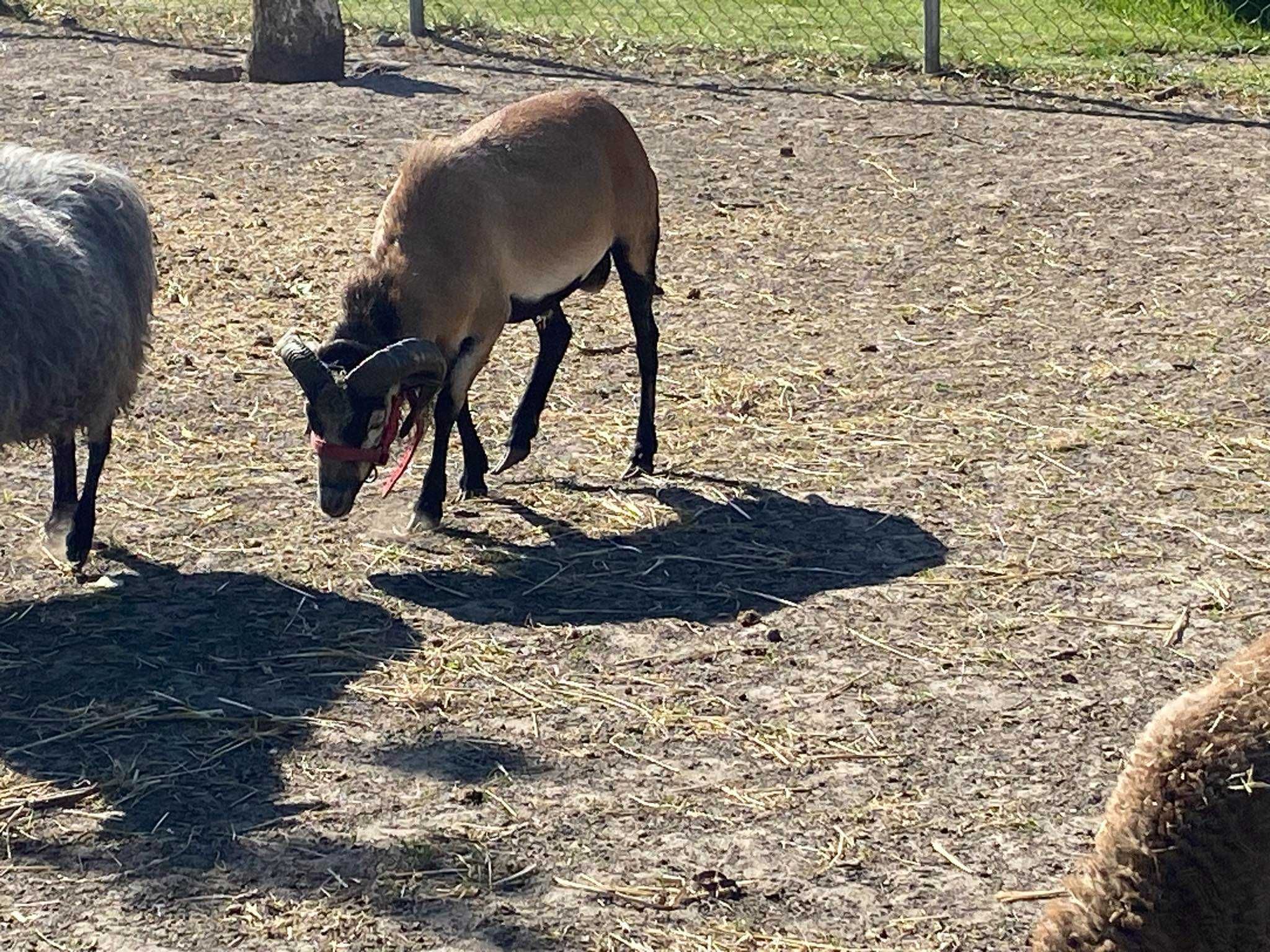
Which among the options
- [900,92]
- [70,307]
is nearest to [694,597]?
[70,307]

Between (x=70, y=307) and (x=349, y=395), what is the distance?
35.2 inches

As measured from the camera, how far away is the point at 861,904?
4.12m

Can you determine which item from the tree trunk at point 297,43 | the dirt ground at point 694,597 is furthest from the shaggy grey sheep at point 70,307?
the tree trunk at point 297,43

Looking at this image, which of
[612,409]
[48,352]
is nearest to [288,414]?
[612,409]

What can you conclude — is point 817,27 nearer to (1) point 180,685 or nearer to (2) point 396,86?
(2) point 396,86

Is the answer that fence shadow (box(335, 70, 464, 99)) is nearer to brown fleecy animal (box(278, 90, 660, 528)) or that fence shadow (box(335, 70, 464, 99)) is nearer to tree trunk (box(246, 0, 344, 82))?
tree trunk (box(246, 0, 344, 82))

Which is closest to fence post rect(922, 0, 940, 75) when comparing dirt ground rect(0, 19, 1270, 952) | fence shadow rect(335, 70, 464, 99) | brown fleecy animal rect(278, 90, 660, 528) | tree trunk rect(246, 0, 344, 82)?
dirt ground rect(0, 19, 1270, 952)

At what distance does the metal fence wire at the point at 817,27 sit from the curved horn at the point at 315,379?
742 centimetres

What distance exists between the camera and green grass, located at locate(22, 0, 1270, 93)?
A: 12.6 meters

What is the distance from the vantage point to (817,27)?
14.1 metres

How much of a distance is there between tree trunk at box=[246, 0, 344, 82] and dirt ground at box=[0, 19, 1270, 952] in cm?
265

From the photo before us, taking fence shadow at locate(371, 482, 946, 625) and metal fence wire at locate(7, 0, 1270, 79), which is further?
metal fence wire at locate(7, 0, 1270, 79)

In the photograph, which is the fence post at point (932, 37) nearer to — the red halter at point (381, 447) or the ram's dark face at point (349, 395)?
the red halter at point (381, 447)

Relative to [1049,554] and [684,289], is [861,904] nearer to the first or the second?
[1049,554]
